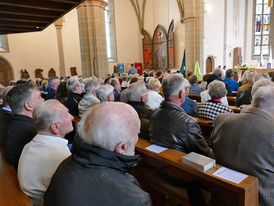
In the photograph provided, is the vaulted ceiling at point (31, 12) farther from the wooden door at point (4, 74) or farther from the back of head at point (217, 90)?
the wooden door at point (4, 74)

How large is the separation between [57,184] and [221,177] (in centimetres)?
103

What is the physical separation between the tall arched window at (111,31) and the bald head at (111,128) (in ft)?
54.1

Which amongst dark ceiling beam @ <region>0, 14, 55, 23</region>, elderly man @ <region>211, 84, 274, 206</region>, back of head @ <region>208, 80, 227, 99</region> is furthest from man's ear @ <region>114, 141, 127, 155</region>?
dark ceiling beam @ <region>0, 14, 55, 23</region>

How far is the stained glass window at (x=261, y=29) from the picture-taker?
1845cm

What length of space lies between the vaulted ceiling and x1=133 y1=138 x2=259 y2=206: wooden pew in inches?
91.6

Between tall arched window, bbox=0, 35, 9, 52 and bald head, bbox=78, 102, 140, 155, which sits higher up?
tall arched window, bbox=0, 35, 9, 52

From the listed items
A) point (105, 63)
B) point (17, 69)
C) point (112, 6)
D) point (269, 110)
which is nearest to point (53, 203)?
point (269, 110)

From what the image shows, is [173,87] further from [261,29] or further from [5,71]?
[261,29]

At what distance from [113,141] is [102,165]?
0.12 m

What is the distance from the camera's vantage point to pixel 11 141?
2.09m

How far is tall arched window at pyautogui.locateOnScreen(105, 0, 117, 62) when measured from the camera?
16703mm

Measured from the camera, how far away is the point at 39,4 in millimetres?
3139

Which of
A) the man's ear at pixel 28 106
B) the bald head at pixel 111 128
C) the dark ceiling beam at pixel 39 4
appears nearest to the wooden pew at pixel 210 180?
the bald head at pixel 111 128

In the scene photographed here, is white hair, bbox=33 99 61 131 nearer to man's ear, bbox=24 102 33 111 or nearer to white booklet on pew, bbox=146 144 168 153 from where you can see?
man's ear, bbox=24 102 33 111
